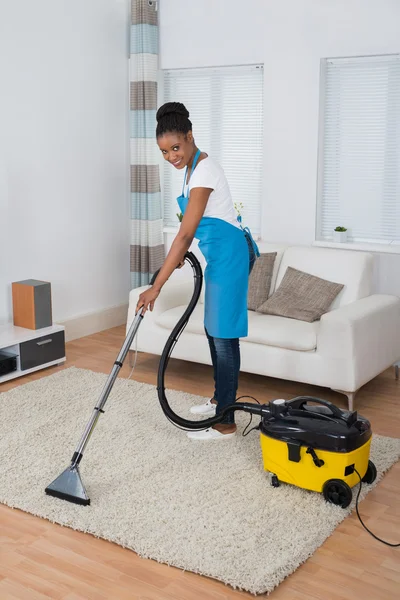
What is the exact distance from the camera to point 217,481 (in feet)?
9.74

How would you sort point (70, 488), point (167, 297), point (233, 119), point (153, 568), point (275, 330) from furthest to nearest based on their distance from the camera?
point (233, 119), point (167, 297), point (275, 330), point (70, 488), point (153, 568)

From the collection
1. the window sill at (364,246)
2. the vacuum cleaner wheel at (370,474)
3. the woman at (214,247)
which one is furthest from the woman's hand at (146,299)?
the window sill at (364,246)

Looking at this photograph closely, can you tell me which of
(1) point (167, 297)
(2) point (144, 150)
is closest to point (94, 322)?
(1) point (167, 297)

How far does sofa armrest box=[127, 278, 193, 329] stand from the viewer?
14.2ft

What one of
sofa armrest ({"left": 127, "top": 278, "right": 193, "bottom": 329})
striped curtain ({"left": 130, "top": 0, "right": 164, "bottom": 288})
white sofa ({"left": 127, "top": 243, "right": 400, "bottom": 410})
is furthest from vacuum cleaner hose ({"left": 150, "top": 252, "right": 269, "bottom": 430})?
striped curtain ({"left": 130, "top": 0, "right": 164, "bottom": 288})

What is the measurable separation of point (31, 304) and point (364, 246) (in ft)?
6.81

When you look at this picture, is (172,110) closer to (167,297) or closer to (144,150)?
(167,297)

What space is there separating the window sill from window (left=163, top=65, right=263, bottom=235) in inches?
25.4

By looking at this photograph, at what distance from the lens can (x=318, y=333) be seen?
12.3ft

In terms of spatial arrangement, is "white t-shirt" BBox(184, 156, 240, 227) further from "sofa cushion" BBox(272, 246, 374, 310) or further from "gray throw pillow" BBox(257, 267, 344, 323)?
"sofa cushion" BBox(272, 246, 374, 310)

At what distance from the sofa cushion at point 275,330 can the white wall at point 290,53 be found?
979 millimetres

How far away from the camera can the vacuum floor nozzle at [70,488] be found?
278cm

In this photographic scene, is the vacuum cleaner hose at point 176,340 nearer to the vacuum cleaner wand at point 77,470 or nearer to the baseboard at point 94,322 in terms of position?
the vacuum cleaner wand at point 77,470

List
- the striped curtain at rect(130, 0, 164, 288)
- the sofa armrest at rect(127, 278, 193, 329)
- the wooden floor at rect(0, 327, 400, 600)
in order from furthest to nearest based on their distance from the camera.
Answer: the striped curtain at rect(130, 0, 164, 288)
the sofa armrest at rect(127, 278, 193, 329)
the wooden floor at rect(0, 327, 400, 600)
